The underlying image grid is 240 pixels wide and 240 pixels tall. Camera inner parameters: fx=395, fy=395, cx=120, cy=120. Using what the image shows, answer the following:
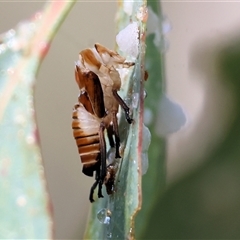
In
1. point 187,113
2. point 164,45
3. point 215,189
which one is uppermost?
point 164,45

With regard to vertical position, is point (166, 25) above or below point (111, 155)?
above

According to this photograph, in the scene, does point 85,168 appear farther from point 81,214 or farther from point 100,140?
point 81,214

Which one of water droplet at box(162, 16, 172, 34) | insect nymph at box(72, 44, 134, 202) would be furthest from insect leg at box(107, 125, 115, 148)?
water droplet at box(162, 16, 172, 34)

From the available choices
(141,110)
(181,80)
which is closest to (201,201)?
(181,80)

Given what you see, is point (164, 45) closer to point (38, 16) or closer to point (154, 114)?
point (154, 114)

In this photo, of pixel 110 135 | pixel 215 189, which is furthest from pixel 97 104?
pixel 215 189

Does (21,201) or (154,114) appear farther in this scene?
(154,114)

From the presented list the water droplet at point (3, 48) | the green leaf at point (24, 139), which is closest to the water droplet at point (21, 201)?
the green leaf at point (24, 139)
